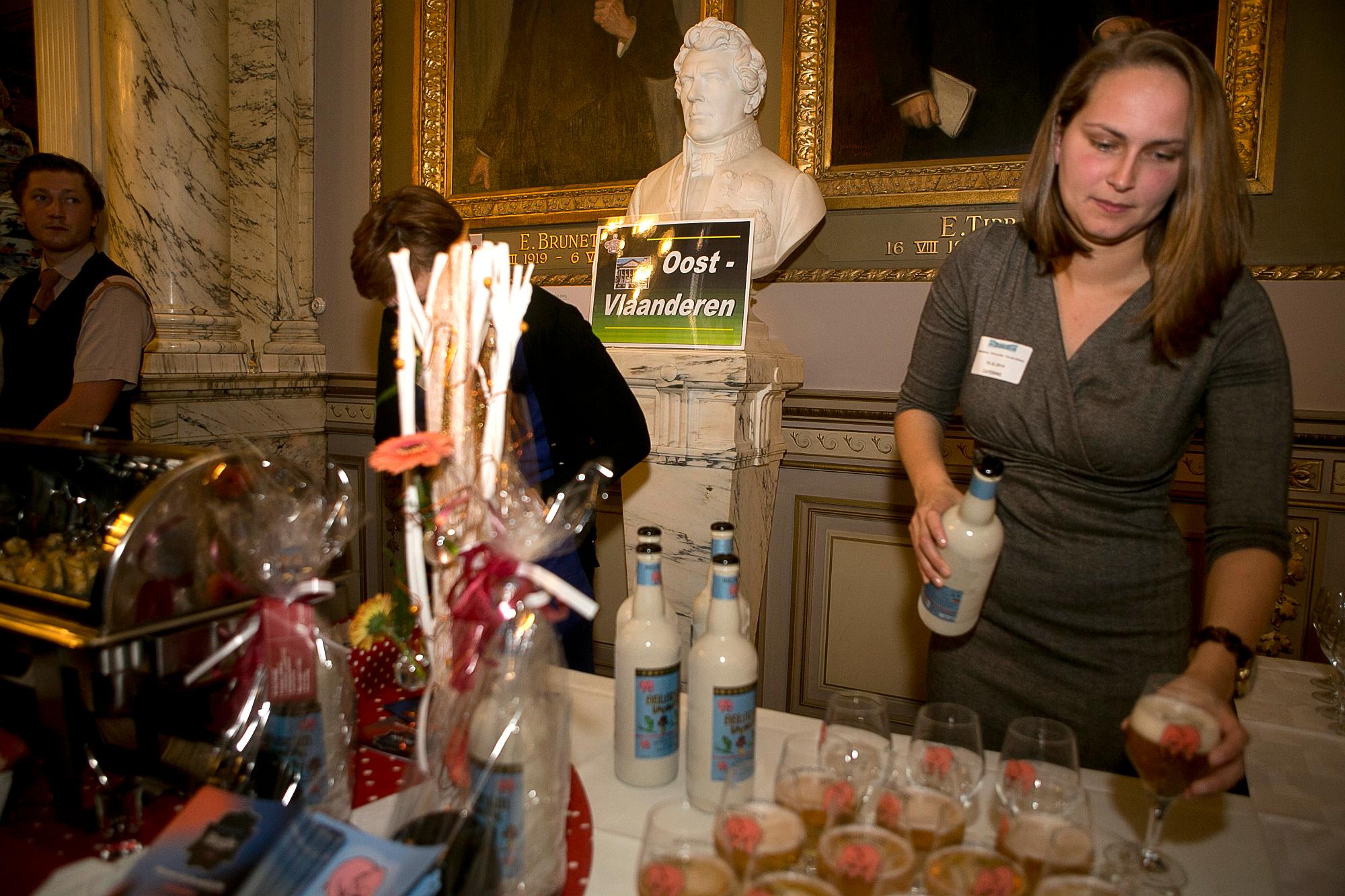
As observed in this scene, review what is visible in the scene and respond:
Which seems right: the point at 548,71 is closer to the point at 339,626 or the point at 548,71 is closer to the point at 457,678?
the point at 339,626

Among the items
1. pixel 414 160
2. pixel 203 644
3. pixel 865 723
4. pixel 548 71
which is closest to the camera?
pixel 865 723

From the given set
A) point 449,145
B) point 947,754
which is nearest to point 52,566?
point 947,754

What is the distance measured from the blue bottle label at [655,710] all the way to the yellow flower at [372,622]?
35 cm

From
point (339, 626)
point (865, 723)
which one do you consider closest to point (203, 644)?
point (339, 626)

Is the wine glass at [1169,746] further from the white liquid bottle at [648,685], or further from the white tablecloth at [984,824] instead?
the white liquid bottle at [648,685]

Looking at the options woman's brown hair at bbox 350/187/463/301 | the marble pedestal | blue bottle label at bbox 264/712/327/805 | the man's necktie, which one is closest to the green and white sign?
the marble pedestal

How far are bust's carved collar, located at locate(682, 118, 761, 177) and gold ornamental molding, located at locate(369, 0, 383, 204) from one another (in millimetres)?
1841

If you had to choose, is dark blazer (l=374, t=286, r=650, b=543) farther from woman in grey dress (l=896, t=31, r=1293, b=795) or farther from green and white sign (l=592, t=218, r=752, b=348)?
green and white sign (l=592, t=218, r=752, b=348)

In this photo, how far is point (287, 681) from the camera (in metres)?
0.83

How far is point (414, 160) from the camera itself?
396 cm

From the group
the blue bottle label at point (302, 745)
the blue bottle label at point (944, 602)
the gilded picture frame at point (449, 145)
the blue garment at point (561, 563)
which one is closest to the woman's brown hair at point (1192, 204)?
the blue bottle label at point (944, 602)

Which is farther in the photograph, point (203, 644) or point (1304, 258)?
point (1304, 258)

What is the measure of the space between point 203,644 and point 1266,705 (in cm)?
168

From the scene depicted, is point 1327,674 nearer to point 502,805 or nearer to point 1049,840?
point 1049,840
